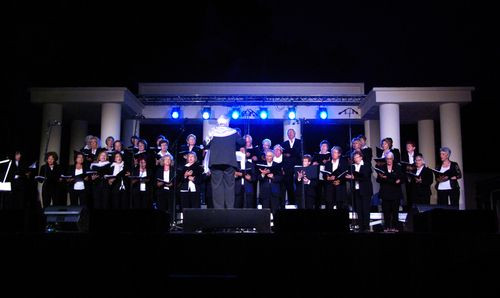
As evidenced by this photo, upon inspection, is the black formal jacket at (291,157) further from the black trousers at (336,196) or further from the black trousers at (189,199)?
the black trousers at (189,199)

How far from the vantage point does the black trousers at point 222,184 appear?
25.5 ft

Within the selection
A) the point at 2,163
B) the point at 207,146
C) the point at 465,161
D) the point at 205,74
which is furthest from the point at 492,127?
the point at 2,163

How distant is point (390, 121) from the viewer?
40.5 feet

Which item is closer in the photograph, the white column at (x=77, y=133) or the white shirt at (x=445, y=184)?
the white shirt at (x=445, y=184)

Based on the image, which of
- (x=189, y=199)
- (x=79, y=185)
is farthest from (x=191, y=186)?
(x=79, y=185)

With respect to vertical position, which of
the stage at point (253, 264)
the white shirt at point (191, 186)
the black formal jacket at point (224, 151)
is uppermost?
the black formal jacket at point (224, 151)

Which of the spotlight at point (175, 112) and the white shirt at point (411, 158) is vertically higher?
the spotlight at point (175, 112)

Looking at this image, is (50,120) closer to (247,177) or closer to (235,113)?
(235,113)

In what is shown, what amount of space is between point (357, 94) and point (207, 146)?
286 inches

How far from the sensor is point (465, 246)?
3.41 m

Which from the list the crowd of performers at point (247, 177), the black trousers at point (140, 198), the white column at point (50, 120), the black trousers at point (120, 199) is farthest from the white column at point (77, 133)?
the black trousers at point (140, 198)

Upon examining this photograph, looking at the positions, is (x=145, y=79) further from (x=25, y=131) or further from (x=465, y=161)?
(x=465, y=161)

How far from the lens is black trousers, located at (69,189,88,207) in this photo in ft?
30.7

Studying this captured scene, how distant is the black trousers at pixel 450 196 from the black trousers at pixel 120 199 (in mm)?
6123
